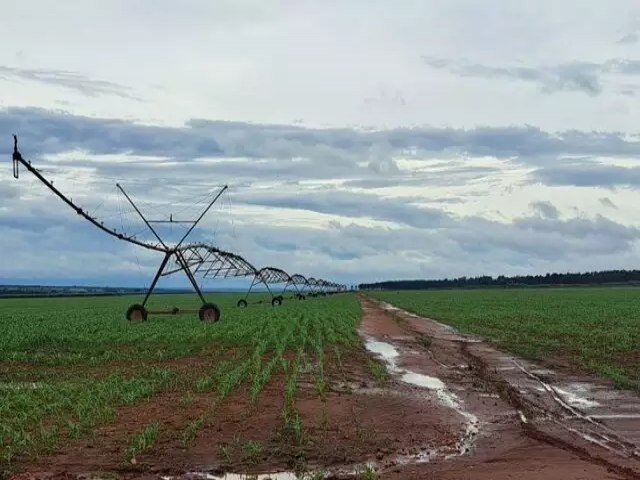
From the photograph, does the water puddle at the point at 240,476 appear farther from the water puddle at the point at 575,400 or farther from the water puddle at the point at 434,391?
the water puddle at the point at 575,400

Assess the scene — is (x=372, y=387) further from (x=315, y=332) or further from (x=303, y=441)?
(x=315, y=332)

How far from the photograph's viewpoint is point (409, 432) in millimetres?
12000

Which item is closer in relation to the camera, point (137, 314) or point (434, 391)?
point (434, 391)

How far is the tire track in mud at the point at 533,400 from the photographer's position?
10.5 metres

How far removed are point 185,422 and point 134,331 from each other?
770 inches

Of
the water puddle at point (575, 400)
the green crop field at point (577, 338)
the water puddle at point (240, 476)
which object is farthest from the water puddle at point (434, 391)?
the green crop field at point (577, 338)

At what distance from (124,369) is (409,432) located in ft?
32.2

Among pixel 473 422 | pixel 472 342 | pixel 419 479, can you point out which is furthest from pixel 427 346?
pixel 419 479

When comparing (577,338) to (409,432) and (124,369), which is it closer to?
(124,369)

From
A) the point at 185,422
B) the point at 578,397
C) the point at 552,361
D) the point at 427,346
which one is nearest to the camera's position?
the point at 185,422

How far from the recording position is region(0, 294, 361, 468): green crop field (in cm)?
Result: 1176

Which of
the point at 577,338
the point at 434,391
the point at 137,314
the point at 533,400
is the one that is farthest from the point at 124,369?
the point at 137,314

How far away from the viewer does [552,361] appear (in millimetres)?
22734

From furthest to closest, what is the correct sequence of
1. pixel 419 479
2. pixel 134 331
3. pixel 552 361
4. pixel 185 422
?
pixel 134 331, pixel 552 361, pixel 185 422, pixel 419 479
